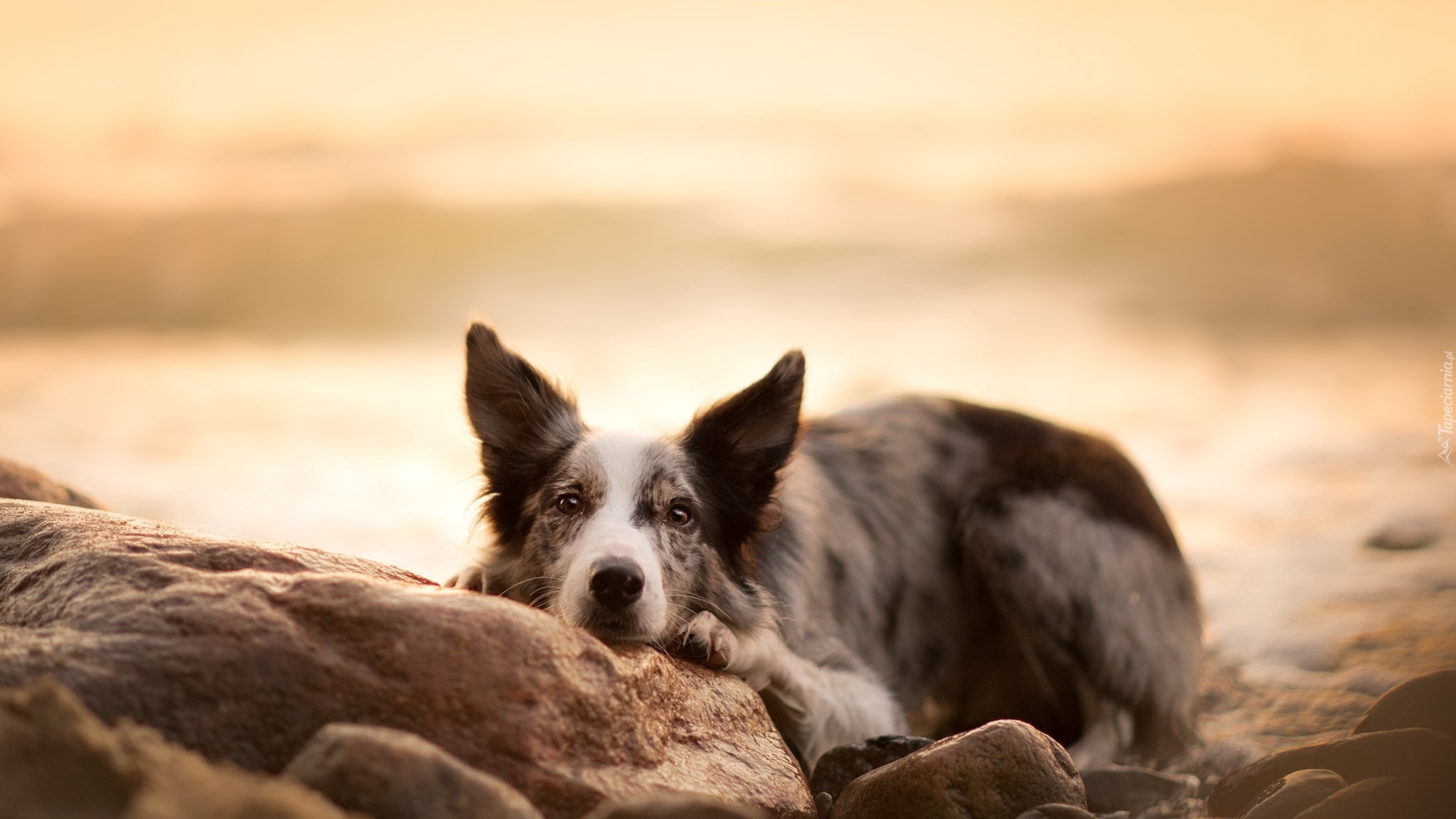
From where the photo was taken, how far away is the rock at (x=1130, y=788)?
487cm

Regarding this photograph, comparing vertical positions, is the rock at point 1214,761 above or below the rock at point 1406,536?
below

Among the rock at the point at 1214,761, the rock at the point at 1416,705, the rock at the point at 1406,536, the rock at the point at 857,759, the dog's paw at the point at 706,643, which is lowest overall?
the rock at the point at 1214,761

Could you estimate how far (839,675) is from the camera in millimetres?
5492

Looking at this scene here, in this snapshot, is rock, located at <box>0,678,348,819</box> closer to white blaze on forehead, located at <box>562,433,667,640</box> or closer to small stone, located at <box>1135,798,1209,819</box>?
white blaze on forehead, located at <box>562,433,667,640</box>

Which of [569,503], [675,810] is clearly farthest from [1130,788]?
[675,810]

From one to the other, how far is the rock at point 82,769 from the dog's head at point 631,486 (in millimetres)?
1832

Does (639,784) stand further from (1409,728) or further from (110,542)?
(1409,728)

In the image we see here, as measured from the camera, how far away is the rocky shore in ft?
9.19

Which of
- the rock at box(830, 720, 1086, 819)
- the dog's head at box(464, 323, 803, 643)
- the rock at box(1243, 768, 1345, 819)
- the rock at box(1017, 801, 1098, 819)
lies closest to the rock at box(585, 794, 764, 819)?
the rock at box(830, 720, 1086, 819)

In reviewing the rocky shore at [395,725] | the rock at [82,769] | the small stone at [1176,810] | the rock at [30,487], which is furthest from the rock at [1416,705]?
the rock at [30,487]

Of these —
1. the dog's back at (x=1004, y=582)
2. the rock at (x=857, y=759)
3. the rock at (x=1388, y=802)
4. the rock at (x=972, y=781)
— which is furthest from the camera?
the dog's back at (x=1004, y=582)

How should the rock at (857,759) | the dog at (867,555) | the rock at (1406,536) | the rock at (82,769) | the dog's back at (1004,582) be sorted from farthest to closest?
the rock at (1406,536) < the dog's back at (1004,582) < the dog at (867,555) < the rock at (857,759) < the rock at (82,769)

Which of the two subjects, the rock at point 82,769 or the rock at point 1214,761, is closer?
the rock at point 82,769

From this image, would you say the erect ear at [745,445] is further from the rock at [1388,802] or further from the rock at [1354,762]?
the rock at [1388,802]
